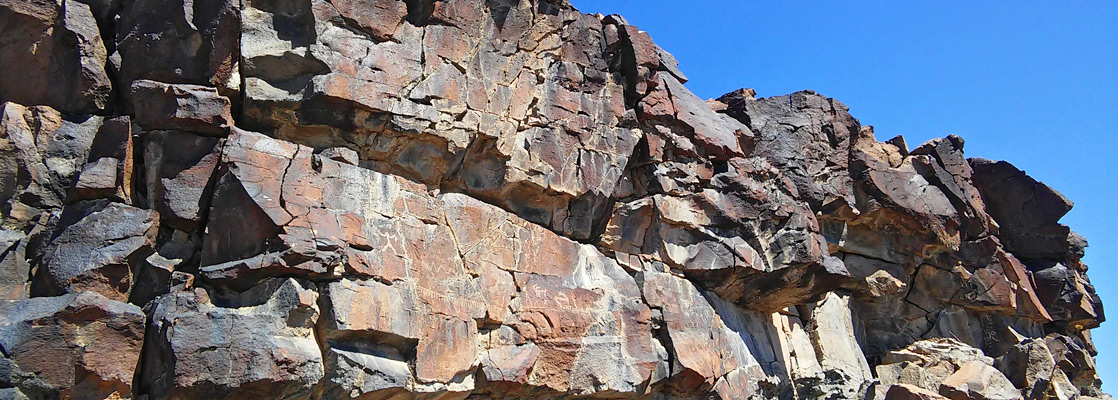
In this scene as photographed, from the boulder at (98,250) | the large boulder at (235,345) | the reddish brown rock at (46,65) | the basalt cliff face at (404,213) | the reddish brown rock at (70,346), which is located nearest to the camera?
the reddish brown rock at (70,346)

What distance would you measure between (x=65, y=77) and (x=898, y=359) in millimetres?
16911

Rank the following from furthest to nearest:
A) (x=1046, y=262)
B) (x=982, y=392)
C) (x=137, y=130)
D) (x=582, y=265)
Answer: (x=1046, y=262)
(x=982, y=392)
(x=582, y=265)
(x=137, y=130)

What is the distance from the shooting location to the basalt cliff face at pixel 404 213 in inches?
448

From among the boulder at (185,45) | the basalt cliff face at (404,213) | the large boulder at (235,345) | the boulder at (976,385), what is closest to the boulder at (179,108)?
the basalt cliff face at (404,213)

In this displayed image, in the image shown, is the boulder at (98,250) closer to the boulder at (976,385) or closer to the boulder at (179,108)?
the boulder at (179,108)

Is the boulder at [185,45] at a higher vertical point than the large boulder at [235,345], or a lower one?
higher

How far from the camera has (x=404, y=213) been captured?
44.0 feet

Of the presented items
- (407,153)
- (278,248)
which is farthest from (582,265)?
(278,248)

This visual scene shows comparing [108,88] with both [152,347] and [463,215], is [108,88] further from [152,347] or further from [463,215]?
[463,215]

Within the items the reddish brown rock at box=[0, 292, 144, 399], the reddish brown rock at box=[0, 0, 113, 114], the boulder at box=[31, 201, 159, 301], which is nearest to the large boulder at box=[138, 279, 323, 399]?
the reddish brown rock at box=[0, 292, 144, 399]

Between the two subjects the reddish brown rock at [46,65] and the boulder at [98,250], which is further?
the reddish brown rock at [46,65]

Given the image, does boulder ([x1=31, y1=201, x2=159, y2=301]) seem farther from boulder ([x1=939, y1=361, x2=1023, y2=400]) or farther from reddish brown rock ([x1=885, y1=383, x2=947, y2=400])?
boulder ([x1=939, y1=361, x2=1023, y2=400])

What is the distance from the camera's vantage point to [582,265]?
1560cm

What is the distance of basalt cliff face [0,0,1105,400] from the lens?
1137 centimetres
